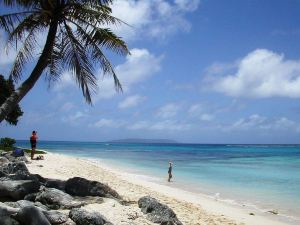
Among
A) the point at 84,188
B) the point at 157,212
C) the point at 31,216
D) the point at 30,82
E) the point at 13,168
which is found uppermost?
the point at 30,82

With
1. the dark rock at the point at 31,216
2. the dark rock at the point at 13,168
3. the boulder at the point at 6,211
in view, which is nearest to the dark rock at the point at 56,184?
the dark rock at the point at 13,168

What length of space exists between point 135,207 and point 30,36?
5.38m

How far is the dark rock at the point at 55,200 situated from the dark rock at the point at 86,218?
85cm

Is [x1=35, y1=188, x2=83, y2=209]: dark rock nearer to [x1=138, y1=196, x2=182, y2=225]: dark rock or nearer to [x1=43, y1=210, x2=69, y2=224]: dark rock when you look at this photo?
[x1=43, y1=210, x2=69, y2=224]: dark rock

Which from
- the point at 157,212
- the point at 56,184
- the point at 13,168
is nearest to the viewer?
the point at 157,212

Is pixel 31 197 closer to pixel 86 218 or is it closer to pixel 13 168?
pixel 86 218

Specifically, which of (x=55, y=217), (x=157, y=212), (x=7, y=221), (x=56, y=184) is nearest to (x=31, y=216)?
(x=7, y=221)

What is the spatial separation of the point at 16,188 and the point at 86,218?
1.85m

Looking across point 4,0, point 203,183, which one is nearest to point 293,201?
point 203,183

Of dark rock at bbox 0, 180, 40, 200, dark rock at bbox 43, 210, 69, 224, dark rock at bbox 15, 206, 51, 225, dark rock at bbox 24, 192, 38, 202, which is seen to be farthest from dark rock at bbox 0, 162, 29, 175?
dark rock at bbox 15, 206, 51, 225

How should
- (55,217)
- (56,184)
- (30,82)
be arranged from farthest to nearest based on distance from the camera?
1. (30,82)
2. (56,184)
3. (55,217)

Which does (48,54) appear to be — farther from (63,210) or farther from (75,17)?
(63,210)

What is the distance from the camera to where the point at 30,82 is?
948cm

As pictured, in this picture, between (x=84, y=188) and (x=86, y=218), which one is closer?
(x=86, y=218)
